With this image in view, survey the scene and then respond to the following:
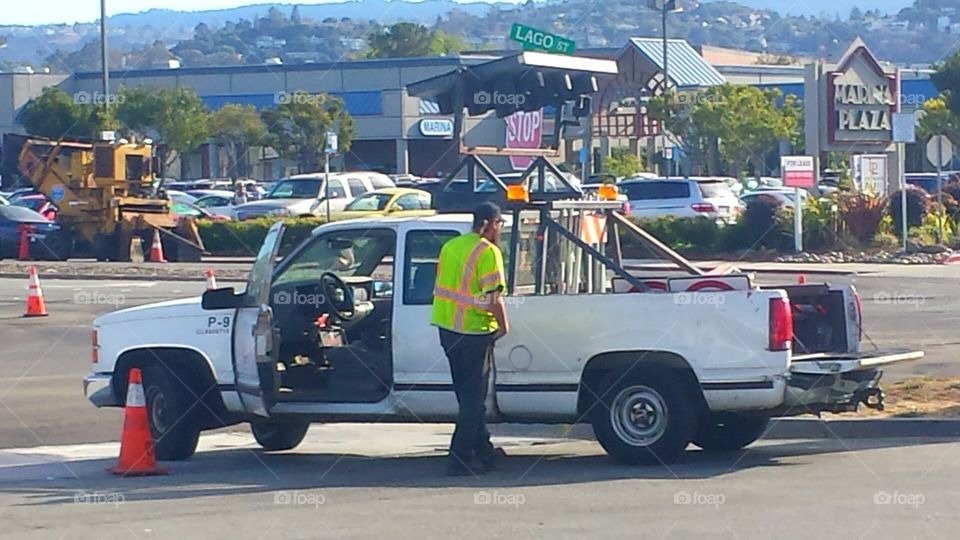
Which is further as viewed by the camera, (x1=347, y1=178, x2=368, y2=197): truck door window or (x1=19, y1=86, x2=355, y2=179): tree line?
(x1=19, y1=86, x2=355, y2=179): tree line

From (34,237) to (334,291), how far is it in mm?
27121

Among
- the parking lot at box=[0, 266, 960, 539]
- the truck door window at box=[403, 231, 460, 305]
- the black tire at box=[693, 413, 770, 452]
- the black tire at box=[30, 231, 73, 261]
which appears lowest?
the parking lot at box=[0, 266, 960, 539]

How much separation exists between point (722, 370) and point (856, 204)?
2596cm

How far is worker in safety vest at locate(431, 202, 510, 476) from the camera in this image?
34.8 feet

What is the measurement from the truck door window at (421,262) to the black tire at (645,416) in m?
1.45

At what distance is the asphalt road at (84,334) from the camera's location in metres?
14.0

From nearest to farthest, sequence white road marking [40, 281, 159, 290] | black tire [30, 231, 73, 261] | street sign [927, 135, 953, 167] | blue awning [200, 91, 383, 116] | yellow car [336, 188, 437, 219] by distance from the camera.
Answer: white road marking [40, 281, 159, 290] < street sign [927, 135, 953, 167] < yellow car [336, 188, 437, 219] < black tire [30, 231, 73, 261] < blue awning [200, 91, 383, 116]

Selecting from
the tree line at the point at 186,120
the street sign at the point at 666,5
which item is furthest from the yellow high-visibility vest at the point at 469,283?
the tree line at the point at 186,120

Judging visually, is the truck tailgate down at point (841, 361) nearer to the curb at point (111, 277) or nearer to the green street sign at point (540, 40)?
the curb at point (111, 277)

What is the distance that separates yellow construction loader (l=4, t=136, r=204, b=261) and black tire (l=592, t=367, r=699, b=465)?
85.3 ft

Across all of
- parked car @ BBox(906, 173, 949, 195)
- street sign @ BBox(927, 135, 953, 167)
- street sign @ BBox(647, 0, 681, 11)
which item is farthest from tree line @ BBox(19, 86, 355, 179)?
street sign @ BBox(927, 135, 953, 167)

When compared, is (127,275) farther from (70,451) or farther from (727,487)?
(727,487)

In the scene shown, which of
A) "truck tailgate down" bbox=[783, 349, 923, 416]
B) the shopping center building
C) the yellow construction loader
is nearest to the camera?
"truck tailgate down" bbox=[783, 349, 923, 416]

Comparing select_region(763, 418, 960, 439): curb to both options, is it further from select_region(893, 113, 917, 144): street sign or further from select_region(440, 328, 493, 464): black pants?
select_region(893, 113, 917, 144): street sign
